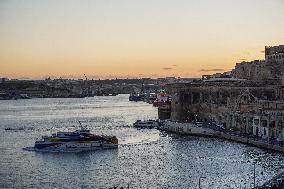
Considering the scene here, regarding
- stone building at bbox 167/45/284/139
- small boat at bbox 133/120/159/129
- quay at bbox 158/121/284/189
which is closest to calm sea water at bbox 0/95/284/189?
quay at bbox 158/121/284/189

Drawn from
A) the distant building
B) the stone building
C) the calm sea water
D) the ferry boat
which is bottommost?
the calm sea water

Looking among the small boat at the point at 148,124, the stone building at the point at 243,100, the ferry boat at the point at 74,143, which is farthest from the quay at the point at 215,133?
the ferry boat at the point at 74,143

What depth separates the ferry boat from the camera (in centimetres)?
3475

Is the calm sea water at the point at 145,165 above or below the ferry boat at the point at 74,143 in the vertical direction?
below

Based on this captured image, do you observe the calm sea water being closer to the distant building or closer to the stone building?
the stone building

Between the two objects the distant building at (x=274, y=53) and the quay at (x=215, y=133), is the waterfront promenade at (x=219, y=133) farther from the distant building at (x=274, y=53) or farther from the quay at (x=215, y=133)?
the distant building at (x=274, y=53)

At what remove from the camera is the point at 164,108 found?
54.5 meters

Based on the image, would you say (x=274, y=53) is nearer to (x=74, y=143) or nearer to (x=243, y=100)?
(x=243, y=100)

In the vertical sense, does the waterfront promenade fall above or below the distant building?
below

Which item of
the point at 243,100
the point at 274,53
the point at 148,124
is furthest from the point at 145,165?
the point at 274,53

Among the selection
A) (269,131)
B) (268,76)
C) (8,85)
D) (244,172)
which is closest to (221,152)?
(269,131)

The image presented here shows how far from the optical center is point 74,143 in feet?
115

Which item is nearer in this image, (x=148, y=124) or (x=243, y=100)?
(x=243, y=100)

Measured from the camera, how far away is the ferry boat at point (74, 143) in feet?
114
